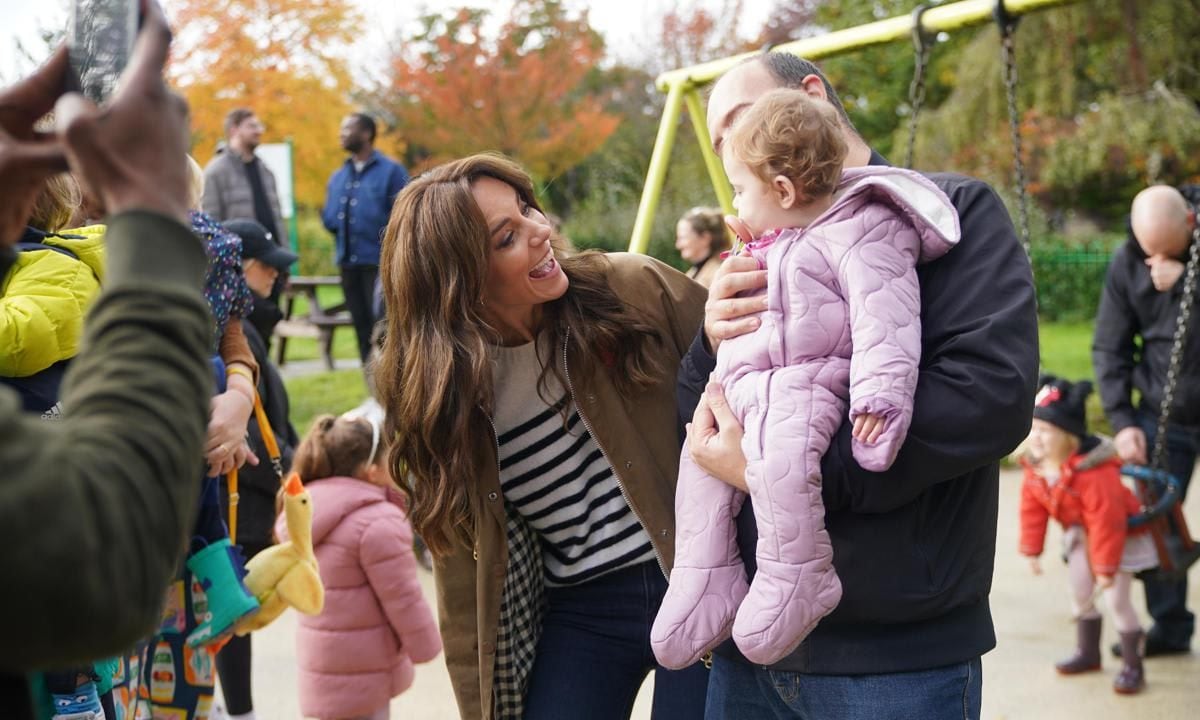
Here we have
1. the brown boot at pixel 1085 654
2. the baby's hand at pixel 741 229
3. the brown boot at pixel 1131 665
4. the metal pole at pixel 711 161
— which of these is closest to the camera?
the baby's hand at pixel 741 229

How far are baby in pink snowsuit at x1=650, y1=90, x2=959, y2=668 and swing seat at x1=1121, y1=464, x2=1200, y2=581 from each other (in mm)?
3318

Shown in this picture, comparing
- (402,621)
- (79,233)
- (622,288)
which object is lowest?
(402,621)

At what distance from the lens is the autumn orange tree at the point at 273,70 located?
1734cm

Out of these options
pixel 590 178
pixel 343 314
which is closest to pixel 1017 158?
pixel 343 314

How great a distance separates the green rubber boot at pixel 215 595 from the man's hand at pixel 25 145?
77.1 inches

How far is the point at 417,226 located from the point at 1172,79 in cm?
1683

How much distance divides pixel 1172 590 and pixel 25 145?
16.6ft

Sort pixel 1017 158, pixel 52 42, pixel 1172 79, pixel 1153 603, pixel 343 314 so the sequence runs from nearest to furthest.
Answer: pixel 52 42 → pixel 1017 158 → pixel 1153 603 → pixel 343 314 → pixel 1172 79

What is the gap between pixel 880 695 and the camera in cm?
206

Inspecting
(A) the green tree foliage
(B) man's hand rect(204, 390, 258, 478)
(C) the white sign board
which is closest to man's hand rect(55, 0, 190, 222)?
(B) man's hand rect(204, 390, 258, 478)

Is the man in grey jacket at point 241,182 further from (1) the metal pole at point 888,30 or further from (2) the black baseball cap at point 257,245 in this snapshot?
(1) the metal pole at point 888,30

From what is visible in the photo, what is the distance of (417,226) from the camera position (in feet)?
8.56

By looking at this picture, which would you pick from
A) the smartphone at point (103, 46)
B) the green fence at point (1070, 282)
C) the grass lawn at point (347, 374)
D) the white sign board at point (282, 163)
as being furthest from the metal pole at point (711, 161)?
the green fence at point (1070, 282)

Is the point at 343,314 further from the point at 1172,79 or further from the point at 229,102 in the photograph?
the point at 1172,79
